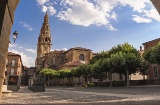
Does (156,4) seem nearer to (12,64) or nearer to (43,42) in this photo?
(12,64)

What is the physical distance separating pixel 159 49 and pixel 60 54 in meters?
51.4

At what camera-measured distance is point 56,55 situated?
2990 inches

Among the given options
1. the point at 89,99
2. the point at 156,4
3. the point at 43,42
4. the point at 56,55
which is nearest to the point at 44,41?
the point at 43,42

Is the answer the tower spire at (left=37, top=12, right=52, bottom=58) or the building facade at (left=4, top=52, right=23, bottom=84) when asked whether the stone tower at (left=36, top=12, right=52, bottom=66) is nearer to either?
the tower spire at (left=37, top=12, right=52, bottom=58)

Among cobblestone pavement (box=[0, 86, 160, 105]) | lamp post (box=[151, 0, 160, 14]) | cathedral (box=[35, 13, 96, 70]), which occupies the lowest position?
cobblestone pavement (box=[0, 86, 160, 105])

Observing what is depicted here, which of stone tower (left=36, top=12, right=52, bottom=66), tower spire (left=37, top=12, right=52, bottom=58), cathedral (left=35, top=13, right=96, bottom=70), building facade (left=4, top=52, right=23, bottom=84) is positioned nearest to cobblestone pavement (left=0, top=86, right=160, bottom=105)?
cathedral (left=35, top=13, right=96, bottom=70)

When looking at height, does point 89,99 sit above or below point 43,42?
below

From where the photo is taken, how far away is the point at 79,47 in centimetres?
6944

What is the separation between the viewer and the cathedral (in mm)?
67375

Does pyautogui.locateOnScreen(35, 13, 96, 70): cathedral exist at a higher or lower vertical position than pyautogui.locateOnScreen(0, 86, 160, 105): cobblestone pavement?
higher

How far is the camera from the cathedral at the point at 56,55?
6738 cm

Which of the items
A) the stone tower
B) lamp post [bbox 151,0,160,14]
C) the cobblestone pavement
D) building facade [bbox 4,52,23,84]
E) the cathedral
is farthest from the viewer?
the stone tower

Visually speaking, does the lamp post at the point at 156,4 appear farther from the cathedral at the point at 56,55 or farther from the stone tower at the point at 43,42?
the stone tower at the point at 43,42

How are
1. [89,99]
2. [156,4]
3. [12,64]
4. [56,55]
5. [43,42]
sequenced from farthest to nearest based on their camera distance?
1. [43,42]
2. [56,55]
3. [12,64]
4. [89,99]
5. [156,4]
